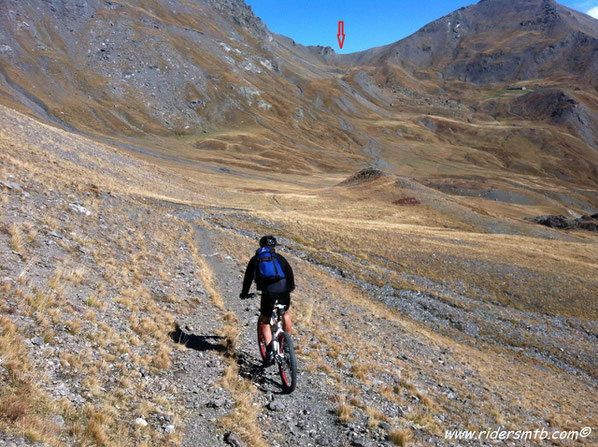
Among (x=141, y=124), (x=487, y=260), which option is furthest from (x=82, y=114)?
(x=487, y=260)

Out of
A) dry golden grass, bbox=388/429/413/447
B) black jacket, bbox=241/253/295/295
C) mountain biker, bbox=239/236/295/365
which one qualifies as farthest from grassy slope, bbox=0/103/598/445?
black jacket, bbox=241/253/295/295

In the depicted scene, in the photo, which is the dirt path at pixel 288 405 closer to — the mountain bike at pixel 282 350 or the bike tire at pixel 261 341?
the mountain bike at pixel 282 350

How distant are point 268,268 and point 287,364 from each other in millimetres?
Result: 2375

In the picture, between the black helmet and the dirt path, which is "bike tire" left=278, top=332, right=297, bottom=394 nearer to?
the dirt path

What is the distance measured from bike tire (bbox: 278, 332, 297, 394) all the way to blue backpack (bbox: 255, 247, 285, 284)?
1.38m

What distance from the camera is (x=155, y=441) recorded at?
5156mm

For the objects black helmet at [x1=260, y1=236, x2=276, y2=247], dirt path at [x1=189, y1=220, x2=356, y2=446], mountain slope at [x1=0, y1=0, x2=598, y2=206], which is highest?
mountain slope at [x1=0, y1=0, x2=598, y2=206]

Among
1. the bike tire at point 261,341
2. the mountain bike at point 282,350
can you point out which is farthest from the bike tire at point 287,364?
the bike tire at point 261,341

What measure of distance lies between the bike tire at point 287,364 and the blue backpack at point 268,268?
4.52ft

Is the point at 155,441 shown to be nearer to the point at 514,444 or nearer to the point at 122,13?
the point at 514,444

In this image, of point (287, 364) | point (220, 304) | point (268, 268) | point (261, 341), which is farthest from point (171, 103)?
point (287, 364)

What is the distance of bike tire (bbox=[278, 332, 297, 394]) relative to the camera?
7.53 meters

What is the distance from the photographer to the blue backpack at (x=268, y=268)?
7.66m

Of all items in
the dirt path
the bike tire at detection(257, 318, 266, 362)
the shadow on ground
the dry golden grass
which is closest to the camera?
the dirt path
